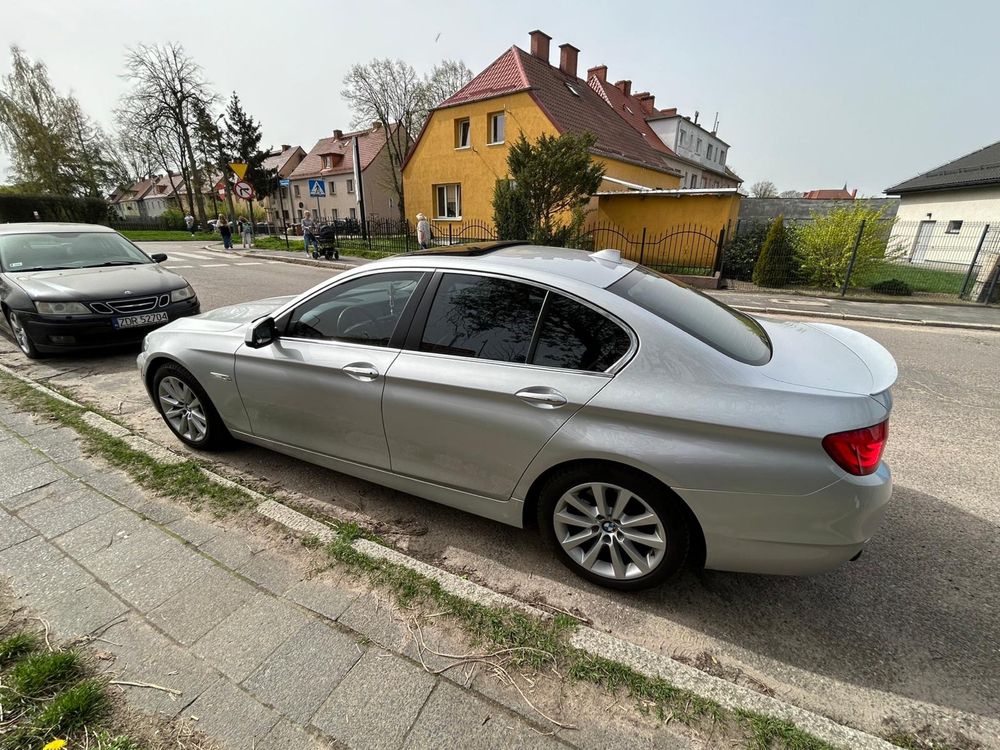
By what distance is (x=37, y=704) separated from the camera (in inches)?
66.0

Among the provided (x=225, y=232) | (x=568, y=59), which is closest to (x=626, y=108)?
(x=568, y=59)

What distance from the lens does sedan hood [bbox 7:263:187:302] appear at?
514cm

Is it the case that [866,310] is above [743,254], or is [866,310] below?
below

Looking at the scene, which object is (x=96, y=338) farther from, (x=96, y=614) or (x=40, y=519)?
(x=96, y=614)

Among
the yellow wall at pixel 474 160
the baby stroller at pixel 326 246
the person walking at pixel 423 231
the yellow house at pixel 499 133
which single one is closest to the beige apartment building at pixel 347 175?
the yellow wall at pixel 474 160

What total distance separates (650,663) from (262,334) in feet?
8.96

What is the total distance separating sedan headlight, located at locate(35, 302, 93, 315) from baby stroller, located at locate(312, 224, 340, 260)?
45.1 ft

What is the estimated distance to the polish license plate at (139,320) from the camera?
5344mm

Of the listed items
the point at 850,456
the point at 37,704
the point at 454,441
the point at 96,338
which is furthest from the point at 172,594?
the point at 96,338

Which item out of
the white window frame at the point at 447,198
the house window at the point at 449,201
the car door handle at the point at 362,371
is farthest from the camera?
the house window at the point at 449,201

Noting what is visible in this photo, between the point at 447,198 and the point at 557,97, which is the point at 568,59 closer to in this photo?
the point at 557,97

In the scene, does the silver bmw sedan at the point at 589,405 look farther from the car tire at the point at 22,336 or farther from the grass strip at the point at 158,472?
the car tire at the point at 22,336

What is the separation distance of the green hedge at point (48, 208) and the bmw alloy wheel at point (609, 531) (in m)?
44.3

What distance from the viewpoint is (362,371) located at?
2547 millimetres
